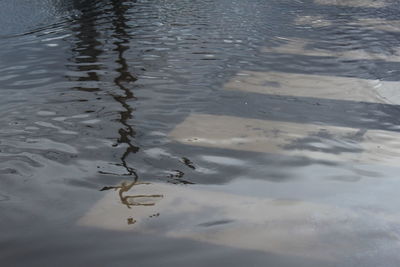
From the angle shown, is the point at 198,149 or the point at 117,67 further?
the point at 117,67

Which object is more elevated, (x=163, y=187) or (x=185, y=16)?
(x=163, y=187)

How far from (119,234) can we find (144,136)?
1249 mm

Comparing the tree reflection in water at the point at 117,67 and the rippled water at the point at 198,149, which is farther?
the tree reflection in water at the point at 117,67

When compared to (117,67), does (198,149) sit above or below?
above

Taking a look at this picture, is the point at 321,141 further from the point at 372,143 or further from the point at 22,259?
the point at 22,259

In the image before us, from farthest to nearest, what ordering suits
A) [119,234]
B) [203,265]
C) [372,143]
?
[372,143] < [119,234] < [203,265]

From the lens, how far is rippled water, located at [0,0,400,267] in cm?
269

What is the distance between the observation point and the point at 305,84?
5.15m

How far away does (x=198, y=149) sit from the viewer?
12.2 feet

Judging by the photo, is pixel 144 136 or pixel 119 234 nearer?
pixel 119 234

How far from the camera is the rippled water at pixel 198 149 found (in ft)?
8.82

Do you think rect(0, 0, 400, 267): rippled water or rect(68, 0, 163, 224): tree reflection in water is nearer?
rect(0, 0, 400, 267): rippled water

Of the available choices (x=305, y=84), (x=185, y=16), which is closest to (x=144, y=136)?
(x=305, y=84)

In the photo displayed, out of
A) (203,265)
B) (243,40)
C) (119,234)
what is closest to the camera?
(203,265)
